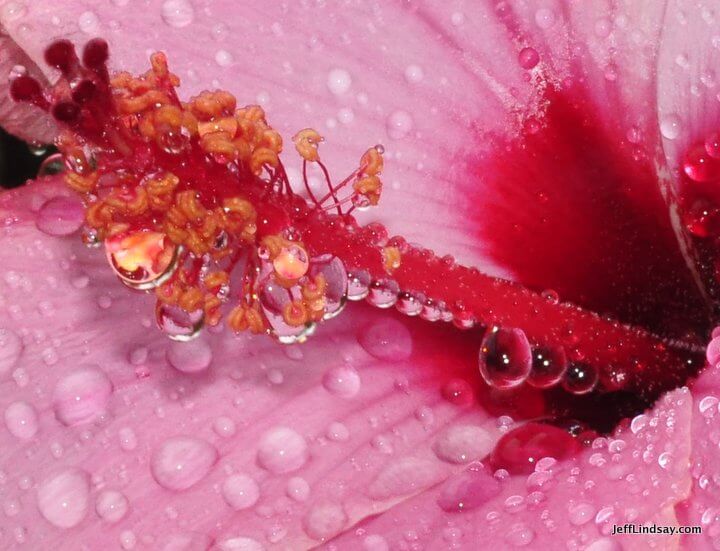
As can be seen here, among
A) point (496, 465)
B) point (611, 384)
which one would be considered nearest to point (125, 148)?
point (496, 465)

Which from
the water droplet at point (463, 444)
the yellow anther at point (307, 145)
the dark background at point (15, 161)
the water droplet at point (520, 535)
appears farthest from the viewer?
the dark background at point (15, 161)

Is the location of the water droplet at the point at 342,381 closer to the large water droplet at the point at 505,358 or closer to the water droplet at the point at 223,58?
the large water droplet at the point at 505,358

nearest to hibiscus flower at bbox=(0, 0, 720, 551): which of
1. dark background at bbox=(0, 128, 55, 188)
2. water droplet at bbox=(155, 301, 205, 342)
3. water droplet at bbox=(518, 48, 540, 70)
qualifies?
water droplet at bbox=(518, 48, 540, 70)

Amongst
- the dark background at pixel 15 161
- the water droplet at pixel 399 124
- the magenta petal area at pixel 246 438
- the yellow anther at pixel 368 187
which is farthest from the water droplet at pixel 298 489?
the dark background at pixel 15 161

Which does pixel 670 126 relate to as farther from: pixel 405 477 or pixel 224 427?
pixel 224 427

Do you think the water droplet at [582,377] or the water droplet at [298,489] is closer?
the water droplet at [298,489]

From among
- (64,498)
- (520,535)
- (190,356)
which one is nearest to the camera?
(520,535)

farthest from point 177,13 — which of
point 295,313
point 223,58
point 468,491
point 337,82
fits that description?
point 468,491
